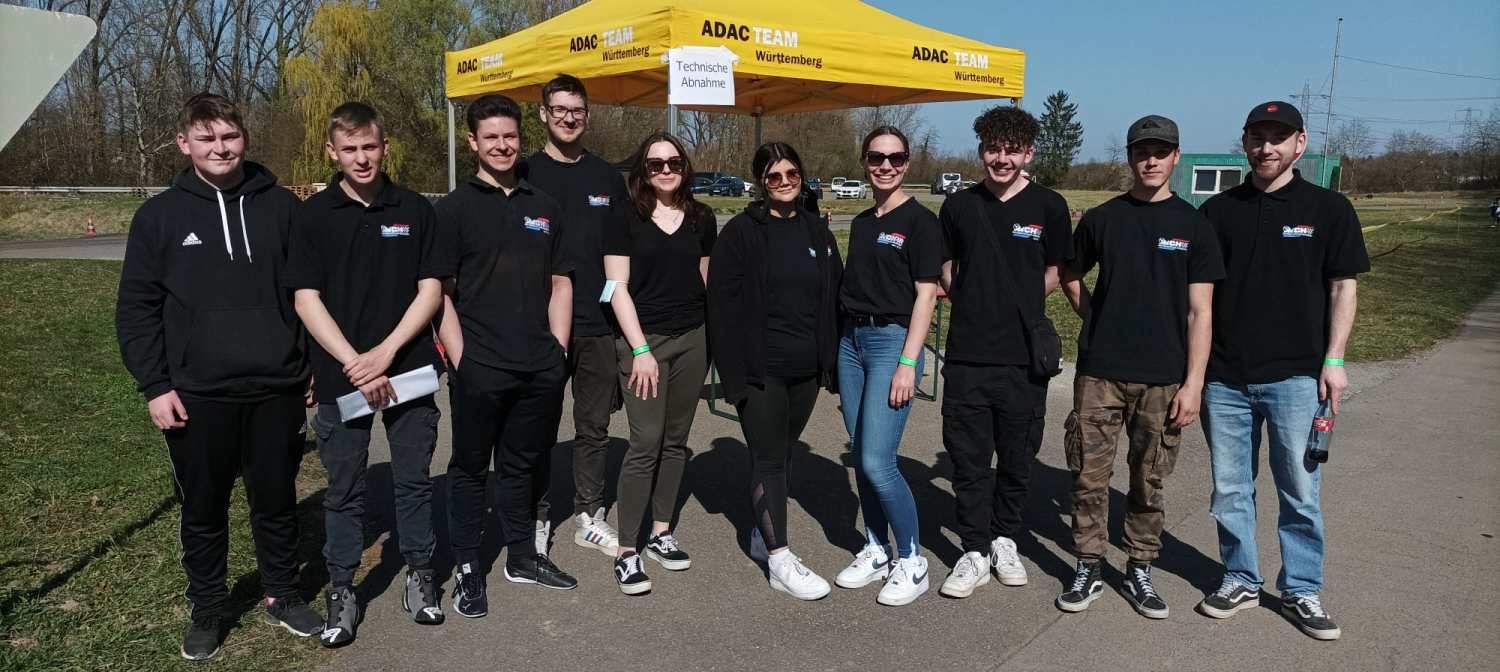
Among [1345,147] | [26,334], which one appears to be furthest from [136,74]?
[1345,147]

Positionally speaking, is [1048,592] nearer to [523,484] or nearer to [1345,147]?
[523,484]

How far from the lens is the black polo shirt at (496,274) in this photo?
350cm

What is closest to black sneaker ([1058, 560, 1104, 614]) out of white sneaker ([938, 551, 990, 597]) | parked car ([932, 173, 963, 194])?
white sneaker ([938, 551, 990, 597])

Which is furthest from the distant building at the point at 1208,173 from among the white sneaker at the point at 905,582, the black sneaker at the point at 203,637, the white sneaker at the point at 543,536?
the black sneaker at the point at 203,637

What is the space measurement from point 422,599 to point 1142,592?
2.69m

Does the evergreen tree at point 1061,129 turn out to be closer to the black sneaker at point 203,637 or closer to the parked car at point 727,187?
→ the parked car at point 727,187

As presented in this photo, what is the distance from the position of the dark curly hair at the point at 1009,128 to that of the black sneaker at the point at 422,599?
8.64ft

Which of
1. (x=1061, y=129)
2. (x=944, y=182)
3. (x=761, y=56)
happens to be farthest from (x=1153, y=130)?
(x=1061, y=129)

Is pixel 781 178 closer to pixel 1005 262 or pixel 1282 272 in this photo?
pixel 1005 262

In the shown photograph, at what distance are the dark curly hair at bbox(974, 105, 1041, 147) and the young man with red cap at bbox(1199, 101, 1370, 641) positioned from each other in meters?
0.71

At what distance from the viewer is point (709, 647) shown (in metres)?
3.45

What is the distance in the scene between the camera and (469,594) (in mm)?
3688

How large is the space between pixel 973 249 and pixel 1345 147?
82795 mm

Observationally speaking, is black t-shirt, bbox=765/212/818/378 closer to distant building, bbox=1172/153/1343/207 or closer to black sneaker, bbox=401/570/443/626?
black sneaker, bbox=401/570/443/626
